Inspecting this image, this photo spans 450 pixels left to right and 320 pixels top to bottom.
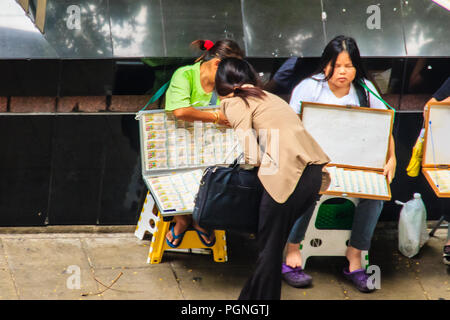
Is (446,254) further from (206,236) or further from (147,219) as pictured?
(147,219)

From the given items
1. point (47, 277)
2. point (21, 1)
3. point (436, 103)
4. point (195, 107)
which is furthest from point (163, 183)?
point (436, 103)

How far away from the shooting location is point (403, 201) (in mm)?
6500

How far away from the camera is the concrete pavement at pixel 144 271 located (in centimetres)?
514

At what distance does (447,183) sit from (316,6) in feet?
6.10

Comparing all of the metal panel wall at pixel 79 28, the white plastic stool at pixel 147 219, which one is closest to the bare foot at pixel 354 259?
the white plastic stool at pixel 147 219

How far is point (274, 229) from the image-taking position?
4508 mm

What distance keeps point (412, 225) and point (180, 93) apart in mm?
2164

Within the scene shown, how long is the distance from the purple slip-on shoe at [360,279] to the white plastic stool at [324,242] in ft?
0.50

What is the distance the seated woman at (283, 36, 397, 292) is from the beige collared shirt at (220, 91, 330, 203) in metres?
1.07

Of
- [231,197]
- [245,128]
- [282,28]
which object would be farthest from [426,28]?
[231,197]

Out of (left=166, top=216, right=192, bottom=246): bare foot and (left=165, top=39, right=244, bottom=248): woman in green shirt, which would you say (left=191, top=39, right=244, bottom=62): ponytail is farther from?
(left=166, top=216, right=192, bottom=246): bare foot

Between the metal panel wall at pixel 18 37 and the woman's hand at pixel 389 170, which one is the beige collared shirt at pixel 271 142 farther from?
the metal panel wall at pixel 18 37

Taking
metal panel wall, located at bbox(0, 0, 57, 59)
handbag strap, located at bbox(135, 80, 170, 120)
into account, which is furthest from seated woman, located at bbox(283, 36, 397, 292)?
metal panel wall, located at bbox(0, 0, 57, 59)

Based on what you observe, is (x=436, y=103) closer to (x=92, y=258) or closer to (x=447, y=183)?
(x=447, y=183)
